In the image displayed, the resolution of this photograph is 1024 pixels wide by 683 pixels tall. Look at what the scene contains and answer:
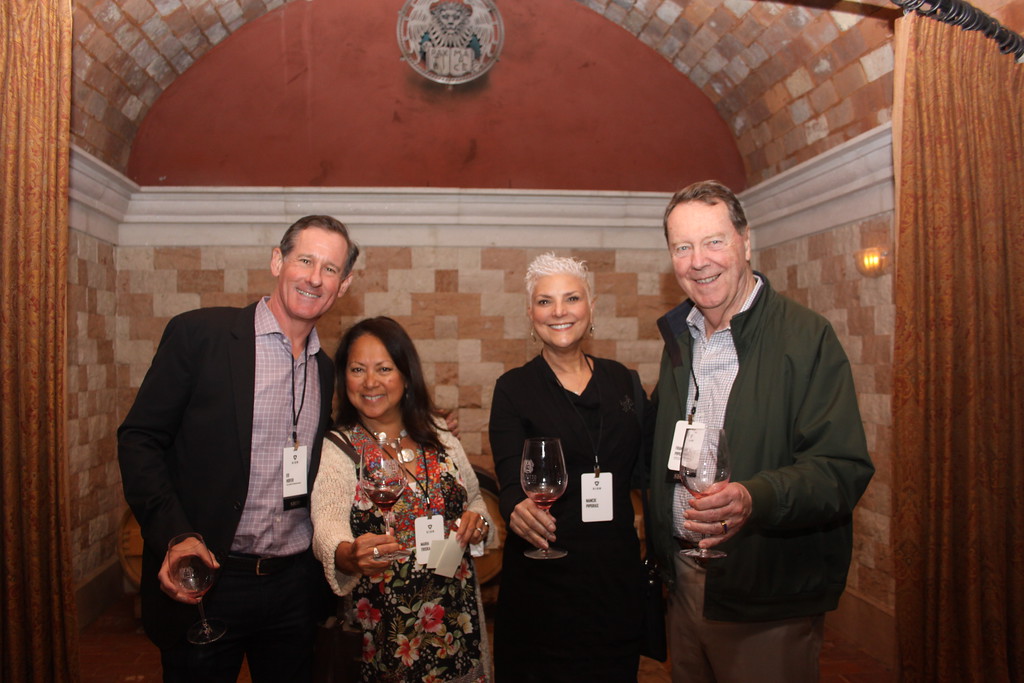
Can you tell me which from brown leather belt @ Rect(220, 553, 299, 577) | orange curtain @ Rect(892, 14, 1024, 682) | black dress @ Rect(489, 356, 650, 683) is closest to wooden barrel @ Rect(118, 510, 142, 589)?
brown leather belt @ Rect(220, 553, 299, 577)

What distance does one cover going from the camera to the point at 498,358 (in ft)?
16.6

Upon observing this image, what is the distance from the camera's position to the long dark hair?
8.41 feet

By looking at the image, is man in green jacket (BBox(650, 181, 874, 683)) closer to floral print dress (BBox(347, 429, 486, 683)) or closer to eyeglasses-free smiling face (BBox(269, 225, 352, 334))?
floral print dress (BBox(347, 429, 486, 683))

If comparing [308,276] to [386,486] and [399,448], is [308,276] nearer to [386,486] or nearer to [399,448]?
[399,448]

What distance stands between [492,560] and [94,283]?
306 cm

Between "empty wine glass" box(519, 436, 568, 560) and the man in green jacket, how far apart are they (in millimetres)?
328

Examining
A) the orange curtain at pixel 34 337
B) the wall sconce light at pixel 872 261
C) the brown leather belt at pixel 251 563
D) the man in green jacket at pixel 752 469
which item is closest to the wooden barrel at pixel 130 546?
the orange curtain at pixel 34 337

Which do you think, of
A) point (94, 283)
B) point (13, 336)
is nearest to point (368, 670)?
point (13, 336)

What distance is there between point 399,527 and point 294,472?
39 centimetres

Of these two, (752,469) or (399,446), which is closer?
(752,469)

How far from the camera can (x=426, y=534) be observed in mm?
2287

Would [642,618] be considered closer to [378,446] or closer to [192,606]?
[378,446]

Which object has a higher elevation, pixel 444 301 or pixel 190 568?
pixel 444 301

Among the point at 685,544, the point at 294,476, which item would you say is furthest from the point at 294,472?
the point at 685,544
